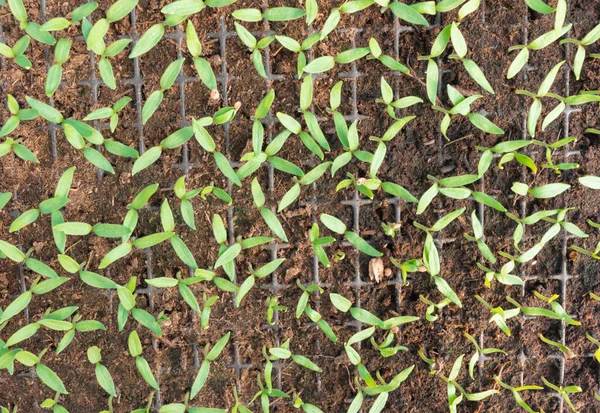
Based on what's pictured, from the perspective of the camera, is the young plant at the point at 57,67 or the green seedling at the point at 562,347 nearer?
the young plant at the point at 57,67

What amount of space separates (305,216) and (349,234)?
0.10 m

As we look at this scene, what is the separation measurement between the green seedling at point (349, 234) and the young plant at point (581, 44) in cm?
54

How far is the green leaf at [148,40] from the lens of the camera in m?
0.99

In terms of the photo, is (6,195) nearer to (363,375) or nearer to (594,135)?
(363,375)

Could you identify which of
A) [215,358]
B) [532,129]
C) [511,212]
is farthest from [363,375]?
[532,129]

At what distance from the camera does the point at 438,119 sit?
106cm

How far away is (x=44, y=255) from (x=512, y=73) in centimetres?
102

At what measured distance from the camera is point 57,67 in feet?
3.26

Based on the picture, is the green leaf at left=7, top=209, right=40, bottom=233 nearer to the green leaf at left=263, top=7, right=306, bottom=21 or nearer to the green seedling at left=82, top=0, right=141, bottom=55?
the green seedling at left=82, top=0, right=141, bottom=55

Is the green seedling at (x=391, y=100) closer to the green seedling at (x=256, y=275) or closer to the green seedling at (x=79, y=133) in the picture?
the green seedling at (x=256, y=275)

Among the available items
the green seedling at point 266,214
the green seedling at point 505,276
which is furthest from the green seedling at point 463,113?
the green seedling at point 266,214

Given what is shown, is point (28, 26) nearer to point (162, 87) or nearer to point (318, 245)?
A: point (162, 87)

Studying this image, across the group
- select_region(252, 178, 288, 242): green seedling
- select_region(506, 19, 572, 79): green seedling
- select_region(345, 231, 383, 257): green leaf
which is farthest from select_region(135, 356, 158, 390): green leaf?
select_region(506, 19, 572, 79): green seedling

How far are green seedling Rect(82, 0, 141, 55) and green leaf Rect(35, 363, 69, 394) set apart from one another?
645 millimetres
